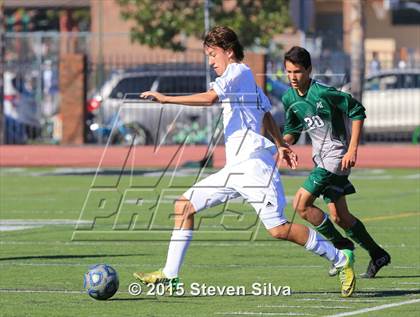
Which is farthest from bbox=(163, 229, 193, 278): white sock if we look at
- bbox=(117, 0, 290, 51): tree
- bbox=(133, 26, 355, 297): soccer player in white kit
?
bbox=(117, 0, 290, 51): tree

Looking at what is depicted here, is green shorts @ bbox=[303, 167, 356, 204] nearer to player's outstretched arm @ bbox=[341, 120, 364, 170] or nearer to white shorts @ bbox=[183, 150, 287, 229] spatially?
player's outstretched arm @ bbox=[341, 120, 364, 170]

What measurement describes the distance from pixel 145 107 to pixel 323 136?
19977 millimetres

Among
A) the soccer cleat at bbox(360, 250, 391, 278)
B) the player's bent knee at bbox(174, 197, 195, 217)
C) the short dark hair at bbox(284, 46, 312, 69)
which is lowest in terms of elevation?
the soccer cleat at bbox(360, 250, 391, 278)

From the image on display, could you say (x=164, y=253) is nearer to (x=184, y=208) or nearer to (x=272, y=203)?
(x=184, y=208)

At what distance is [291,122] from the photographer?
11.2 metres

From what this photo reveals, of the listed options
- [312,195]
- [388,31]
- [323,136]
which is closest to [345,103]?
[323,136]

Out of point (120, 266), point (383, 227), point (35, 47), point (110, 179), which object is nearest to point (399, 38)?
point (35, 47)

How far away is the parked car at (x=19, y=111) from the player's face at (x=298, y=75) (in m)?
22.7

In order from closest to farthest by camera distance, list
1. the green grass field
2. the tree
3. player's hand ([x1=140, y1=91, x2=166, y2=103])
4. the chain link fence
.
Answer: player's hand ([x1=140, y1=91, x2=166, y2=103]) → the green grass field → the chain link fence → the tree

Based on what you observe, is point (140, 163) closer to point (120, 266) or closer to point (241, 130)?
point (120, 266)

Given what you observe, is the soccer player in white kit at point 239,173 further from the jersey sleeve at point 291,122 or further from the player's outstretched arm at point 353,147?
the jersey sleeve at point 291,122

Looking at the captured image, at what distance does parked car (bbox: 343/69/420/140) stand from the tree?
6.50m

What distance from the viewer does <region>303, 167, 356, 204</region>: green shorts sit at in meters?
11.0

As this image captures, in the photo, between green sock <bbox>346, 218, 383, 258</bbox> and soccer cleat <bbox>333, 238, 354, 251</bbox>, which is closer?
soccer cleat <bbox>333, 238, 354, 251</bbox>
